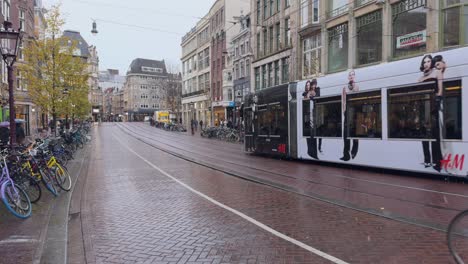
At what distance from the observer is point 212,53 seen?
66562mm

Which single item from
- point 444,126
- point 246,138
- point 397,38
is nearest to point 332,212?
point 444,126

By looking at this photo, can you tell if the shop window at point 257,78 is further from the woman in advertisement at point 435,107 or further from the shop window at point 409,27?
the woman in advertisement at point 435,107

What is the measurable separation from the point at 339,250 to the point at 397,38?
21.1 meters

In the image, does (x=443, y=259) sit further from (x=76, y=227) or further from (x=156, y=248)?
(x=76, y=227)

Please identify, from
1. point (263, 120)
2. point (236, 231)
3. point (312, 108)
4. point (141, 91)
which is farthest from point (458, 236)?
point (141, 91)

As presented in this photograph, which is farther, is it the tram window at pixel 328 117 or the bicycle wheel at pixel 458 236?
the tram window at pixel 328 117

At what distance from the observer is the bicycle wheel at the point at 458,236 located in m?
4.38

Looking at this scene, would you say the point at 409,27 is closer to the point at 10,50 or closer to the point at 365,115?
the point at 365,115

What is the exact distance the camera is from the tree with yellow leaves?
76.1 ft

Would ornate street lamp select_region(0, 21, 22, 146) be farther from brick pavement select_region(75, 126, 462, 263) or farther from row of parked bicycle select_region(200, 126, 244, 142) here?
row of parked bicycle select_region(200, 126, 244, 142)

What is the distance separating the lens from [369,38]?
84.4ft

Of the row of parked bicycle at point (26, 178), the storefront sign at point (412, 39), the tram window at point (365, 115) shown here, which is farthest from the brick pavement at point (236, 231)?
the storefront sign at point (412, 39)

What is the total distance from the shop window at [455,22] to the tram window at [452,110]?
10.4 meters

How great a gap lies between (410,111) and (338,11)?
18.7 m
